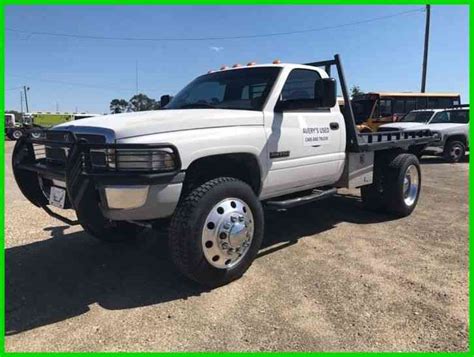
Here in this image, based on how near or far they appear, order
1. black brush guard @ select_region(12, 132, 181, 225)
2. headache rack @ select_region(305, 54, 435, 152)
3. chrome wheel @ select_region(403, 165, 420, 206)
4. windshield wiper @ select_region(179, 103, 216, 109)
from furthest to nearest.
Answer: chrome wheel @ select_region(403, 165, 420, 206)
headache rack @ select_region(305, 54, 435, 152)
windshield wiper @ select_region(179, 103, 216, 109)
black brush guard @ select_region(12, 132, 181, 225)

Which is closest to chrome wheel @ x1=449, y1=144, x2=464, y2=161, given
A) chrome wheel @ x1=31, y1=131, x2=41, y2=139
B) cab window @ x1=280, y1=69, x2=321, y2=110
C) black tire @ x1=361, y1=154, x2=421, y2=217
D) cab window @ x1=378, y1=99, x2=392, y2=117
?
cab window @ x1=378, y1=99, x2=392, y2=117

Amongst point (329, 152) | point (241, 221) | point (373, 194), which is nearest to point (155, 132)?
point (241, 221)

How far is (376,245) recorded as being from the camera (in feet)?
16.1

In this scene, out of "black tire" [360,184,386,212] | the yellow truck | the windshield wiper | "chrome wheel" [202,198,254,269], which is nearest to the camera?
"chrome wheel" [202,198,254,269]

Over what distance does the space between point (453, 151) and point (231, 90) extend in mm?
11856

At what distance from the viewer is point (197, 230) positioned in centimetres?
348

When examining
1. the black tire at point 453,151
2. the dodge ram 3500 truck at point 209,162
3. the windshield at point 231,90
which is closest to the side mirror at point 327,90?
the dodge ram 3500 truck at point 209,162

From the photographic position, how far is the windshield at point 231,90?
4.43 metres

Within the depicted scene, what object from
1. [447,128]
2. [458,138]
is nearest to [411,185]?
[447,128]

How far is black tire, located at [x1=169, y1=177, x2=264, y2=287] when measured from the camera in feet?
11.3

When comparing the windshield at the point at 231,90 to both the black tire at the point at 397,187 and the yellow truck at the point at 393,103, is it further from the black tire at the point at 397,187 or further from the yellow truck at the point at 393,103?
the yellow truck at the point at 393,103

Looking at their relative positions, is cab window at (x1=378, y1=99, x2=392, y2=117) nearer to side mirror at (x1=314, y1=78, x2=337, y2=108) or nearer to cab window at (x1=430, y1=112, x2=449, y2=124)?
cab window at (x1=430, y1=112, x2=449, y2=124)

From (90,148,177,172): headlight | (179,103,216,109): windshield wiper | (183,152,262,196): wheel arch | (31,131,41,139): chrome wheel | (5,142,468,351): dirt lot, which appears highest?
(179,103,216,109): windshield wiper

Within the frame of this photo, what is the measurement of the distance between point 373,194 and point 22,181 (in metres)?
4.64
